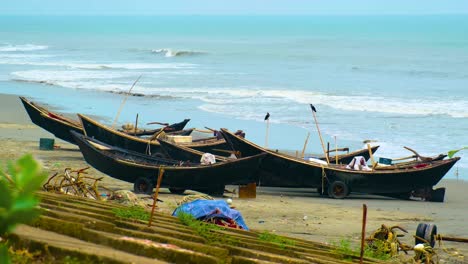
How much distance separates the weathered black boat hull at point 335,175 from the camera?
1556cm

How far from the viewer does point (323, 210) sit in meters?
14.0

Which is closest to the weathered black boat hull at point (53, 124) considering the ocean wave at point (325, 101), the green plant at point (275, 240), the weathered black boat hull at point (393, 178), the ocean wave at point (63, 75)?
the weathered black boat hull at point (393, 178)

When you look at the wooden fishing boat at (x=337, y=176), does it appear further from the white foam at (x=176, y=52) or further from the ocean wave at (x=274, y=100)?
the white foam at (x=176, y=52)

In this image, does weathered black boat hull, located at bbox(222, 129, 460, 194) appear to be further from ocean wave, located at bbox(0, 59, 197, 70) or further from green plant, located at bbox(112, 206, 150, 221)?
ocean wave, located at bbox(0, 59, 197, 70)

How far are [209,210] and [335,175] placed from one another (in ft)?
26.8

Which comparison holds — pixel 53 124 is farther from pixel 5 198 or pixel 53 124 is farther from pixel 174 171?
pixel 5 198

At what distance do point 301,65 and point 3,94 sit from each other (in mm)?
27024

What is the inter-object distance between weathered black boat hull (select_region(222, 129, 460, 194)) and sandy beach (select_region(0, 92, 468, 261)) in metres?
0.25

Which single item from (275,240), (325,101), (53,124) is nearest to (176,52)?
(325,101)

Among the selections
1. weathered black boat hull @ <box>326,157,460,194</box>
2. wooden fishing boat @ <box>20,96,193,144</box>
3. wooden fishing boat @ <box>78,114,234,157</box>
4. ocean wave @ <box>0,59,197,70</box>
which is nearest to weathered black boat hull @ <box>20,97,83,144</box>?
wooden fishing boat @ <box>20,96,193,144</box>

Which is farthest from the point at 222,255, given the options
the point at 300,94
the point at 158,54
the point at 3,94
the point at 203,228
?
the point at 158,54

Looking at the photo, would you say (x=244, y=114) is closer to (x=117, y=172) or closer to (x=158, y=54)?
(x=117, y=172)

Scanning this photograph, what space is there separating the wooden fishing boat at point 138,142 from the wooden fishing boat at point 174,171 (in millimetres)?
2495

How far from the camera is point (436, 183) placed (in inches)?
627
